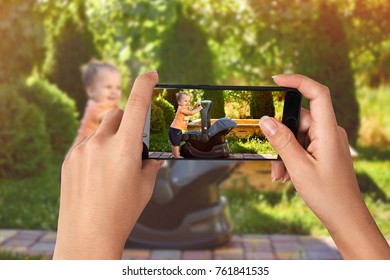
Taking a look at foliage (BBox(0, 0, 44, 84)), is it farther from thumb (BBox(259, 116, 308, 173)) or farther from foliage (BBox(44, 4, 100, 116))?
thumb (BBox(259, 116, 308, 173))

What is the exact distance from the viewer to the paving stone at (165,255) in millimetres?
4238

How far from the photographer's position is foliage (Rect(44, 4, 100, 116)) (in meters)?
6.14

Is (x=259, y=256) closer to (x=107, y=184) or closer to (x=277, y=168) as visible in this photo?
(x=277, y=168)

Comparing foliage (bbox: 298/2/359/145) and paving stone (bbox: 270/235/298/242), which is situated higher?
foliage (bbox: 298/2/359/145)

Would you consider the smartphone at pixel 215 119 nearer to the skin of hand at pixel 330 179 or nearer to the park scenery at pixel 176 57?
the skin of hand at pixel 330 179

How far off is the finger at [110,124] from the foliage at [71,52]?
15.2 feet

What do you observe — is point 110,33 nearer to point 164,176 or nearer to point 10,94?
point 10,94

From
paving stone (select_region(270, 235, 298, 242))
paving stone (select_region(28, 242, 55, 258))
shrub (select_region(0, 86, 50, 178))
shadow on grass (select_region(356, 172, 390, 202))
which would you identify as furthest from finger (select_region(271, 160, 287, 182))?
shrub (select_region(0, 86, 50, 178))

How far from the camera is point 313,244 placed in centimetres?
474

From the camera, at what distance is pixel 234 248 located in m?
4.52

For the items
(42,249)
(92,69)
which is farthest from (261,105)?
(92,69)

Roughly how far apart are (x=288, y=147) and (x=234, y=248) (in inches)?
117

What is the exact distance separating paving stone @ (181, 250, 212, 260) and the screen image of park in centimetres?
248
